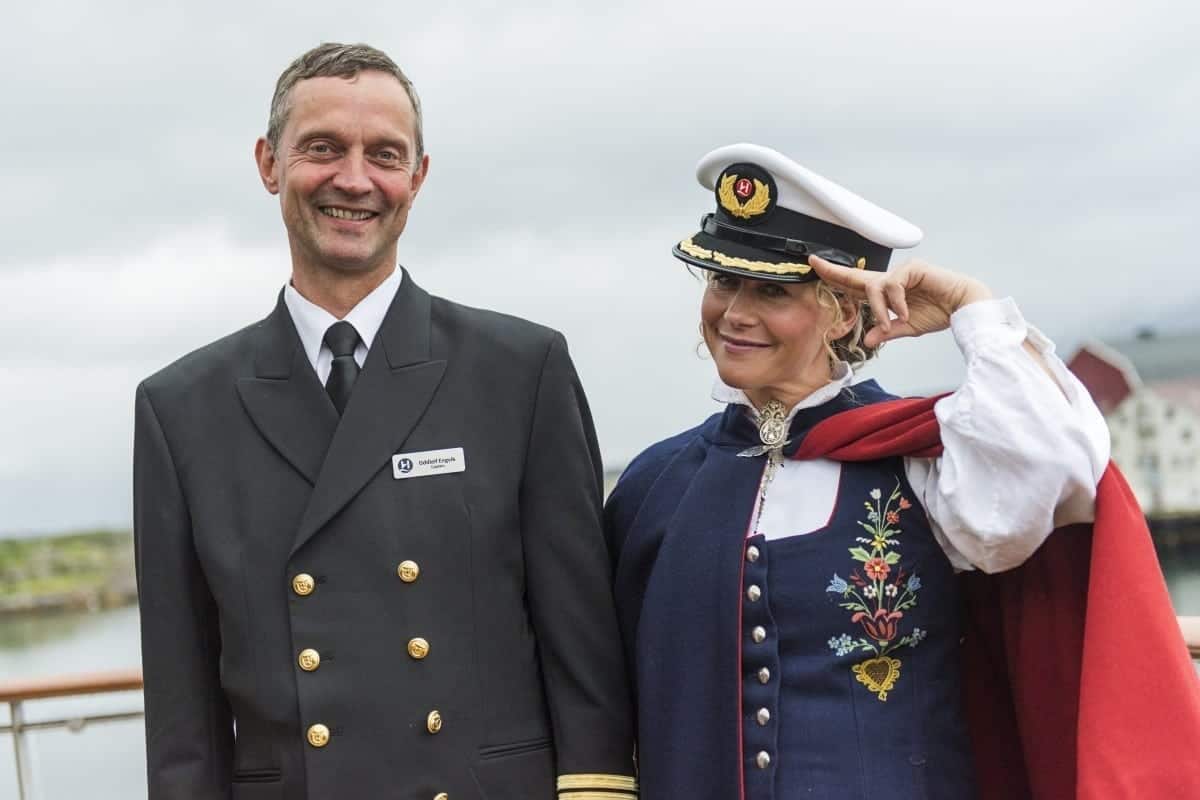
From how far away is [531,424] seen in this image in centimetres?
262

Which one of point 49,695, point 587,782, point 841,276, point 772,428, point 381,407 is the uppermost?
point 841,276

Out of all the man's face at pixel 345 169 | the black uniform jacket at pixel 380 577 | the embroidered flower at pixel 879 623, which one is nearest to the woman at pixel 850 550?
the embroidered flower at pixel 879 623

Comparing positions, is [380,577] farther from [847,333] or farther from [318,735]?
[847,333]

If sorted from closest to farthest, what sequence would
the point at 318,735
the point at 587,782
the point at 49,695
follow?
1. the point at 318,735
2. the point at 587,782
3. the point at 49,695

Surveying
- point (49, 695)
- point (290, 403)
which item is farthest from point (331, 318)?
point (49, 695)

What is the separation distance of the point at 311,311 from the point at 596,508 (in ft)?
1.88

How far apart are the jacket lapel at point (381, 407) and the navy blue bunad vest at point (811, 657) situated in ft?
1.63

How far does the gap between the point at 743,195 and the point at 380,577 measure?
876 millimetres

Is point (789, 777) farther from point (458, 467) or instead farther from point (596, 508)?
point (458, 467)

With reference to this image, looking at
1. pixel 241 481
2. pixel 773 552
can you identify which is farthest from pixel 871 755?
pixel 241 481

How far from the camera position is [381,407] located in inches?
100

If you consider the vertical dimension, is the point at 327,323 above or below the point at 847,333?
above

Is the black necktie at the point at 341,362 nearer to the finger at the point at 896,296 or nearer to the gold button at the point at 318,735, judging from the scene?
the gold button at the point at 318,735

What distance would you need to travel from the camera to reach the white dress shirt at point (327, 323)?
2.61 metres
